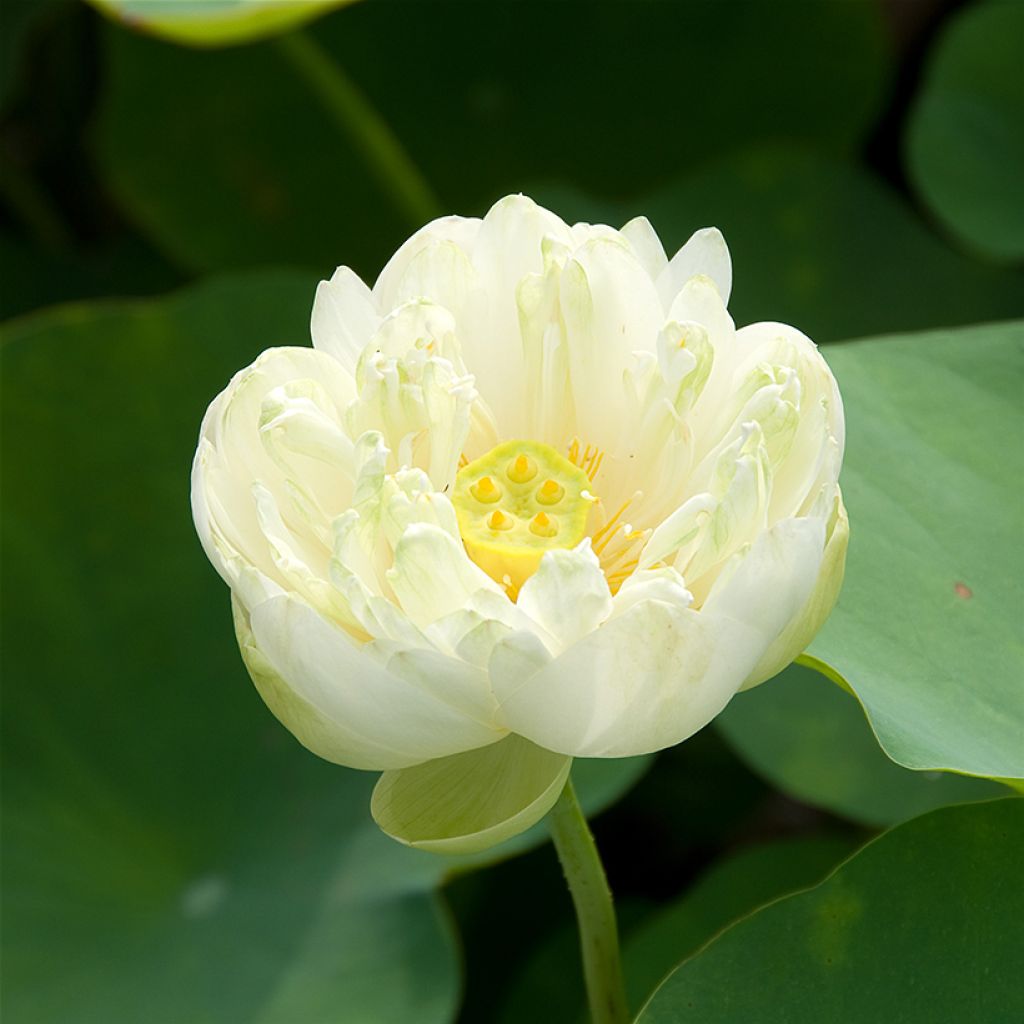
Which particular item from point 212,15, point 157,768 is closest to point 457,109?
point 212,15

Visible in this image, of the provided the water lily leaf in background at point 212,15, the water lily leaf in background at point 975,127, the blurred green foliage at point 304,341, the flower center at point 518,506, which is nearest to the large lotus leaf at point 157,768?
the blurred green foliage at point 304,341

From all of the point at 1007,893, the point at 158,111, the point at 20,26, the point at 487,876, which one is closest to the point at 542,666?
the point at 1007,893

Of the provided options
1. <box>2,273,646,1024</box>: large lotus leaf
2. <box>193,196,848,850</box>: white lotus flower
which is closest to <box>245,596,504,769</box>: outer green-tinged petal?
<box>193,196,848,850</box>: white lotus flower

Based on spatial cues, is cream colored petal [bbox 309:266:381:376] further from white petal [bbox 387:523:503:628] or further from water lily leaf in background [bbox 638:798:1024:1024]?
water lily leaf in background [bbox 638:798:1024:1024]

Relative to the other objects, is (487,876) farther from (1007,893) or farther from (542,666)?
(542,666)

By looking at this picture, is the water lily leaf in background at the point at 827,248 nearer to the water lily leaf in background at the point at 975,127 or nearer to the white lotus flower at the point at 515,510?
the water lily leaf in background at the point at 975,127
